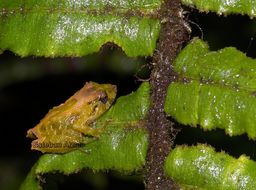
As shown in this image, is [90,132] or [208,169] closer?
[208,169]

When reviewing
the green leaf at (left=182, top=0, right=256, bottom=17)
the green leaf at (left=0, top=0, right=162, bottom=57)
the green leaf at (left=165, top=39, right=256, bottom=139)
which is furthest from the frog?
the green leaf at (left=182, top=0, right=256, bottom=17)

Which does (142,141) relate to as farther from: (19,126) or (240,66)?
(19,126)

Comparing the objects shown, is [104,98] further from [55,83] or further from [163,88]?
[55,83]

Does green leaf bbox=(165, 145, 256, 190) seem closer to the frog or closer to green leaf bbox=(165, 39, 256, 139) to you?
green leaf bbox=(165, 39, 256, 139)

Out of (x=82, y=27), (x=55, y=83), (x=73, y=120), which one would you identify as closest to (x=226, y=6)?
(x=82, y=27)

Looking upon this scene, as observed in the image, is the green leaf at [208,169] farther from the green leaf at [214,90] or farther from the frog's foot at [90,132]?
the frog's foot at [90,132]

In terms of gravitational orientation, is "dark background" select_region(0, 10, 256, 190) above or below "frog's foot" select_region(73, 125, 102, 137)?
below

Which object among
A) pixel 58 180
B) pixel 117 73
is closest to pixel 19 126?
pixel 117 73

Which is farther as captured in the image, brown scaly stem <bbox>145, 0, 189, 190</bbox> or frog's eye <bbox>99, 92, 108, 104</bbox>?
frog's eye <bbox>99, 92, 108, 104</bbox>
